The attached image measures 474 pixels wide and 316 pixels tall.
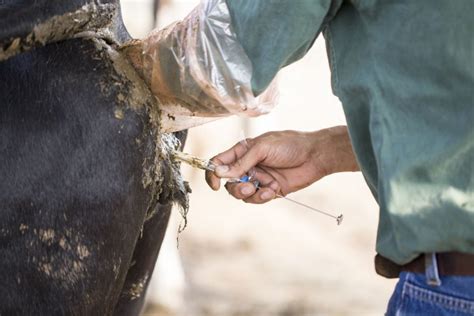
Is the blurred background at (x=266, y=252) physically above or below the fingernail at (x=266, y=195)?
below

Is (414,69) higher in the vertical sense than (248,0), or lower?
lower

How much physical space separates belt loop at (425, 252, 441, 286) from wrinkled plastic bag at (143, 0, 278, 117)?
1.57 ft

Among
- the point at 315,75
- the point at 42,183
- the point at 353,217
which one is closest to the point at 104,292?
the point at 42,183

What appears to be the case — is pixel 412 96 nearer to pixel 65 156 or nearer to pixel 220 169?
pixel 220 169

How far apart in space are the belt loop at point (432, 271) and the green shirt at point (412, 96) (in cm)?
3

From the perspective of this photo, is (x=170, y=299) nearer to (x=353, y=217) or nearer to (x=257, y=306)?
(x=257, y=306)

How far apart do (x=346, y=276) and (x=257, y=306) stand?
37.9 inches

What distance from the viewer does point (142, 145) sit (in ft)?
6.91

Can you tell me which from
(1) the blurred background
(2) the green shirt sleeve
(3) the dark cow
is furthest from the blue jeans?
(1) the blurred background

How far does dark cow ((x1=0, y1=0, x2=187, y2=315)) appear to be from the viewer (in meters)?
2.01

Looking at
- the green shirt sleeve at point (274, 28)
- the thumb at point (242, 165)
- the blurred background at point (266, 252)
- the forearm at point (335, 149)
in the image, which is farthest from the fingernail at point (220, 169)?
the blurred background at point (266, 252)

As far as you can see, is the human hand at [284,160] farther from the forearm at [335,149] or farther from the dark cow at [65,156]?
the dark cow at [65,156]

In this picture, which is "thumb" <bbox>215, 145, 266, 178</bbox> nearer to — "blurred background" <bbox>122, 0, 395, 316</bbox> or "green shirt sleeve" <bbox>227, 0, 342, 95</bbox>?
"green shirt sleeve" <bbox>227, 0, 342, 95</bbox>

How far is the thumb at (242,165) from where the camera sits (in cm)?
226
